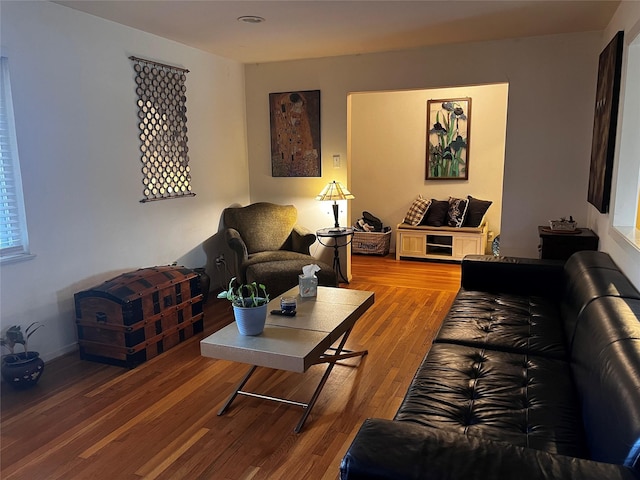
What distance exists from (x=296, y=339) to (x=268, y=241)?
254cm

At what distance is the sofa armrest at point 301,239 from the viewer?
4.83 m

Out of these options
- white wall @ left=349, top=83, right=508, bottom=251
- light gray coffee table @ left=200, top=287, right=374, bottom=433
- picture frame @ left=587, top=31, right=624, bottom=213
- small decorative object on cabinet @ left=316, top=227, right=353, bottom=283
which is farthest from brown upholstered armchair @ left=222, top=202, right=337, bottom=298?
picture frame @ left=587, top=31, right=624, bottom=213

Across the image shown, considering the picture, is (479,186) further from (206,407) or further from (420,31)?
(206,407)

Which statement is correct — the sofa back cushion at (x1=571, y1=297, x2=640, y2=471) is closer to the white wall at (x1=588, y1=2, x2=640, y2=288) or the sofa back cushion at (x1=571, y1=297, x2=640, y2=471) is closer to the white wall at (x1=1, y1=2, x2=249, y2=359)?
the white wall at (x1=588, y1=2, x2=640, y2=288)

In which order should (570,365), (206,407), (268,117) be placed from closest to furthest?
1. (570,365)
2. (206,407)
3. (268,117)

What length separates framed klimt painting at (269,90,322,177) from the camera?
5.09 metres

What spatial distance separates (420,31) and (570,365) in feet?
9.38

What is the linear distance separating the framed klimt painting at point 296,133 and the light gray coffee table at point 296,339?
2382mm

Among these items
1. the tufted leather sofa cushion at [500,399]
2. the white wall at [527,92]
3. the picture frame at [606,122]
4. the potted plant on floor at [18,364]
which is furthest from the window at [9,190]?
the picture frame at [606,122]

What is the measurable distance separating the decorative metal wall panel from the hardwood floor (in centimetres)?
138

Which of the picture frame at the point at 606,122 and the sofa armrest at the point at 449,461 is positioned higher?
the picture frame at the point at 606,122

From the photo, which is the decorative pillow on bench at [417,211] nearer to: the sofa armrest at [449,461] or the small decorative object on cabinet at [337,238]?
the small decorative object on cabinet at [337,238]

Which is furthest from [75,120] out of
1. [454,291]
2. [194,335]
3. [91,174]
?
[454,291]

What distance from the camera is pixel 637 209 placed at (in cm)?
306
